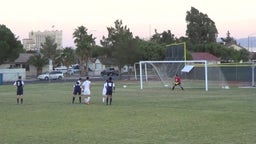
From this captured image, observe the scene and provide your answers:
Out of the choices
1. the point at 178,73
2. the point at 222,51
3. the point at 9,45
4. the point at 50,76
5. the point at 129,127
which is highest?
the point at 9,45

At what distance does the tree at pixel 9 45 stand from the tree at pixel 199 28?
4469cm

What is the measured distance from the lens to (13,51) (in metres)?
88.6

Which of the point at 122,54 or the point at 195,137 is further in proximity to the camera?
the point at 122,54

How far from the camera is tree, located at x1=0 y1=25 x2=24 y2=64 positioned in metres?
86.6

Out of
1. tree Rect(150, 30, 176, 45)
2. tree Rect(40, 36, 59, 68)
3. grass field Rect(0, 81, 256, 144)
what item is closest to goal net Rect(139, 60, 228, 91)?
grass field Rect(0, 81, 256, 144)

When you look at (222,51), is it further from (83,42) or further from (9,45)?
(9,45)

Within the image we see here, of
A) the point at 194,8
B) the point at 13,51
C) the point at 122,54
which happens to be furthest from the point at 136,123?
the point at 194,8

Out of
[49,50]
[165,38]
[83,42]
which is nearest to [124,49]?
[83,42]

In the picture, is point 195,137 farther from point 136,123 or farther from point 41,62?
point 41,62

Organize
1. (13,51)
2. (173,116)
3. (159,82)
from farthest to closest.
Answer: (13,51), (159,82), (173,116)

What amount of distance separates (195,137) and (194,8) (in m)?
106

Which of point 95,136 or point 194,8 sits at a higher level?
point 194,8

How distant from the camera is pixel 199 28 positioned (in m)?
119

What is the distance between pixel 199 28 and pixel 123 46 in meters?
43.9
